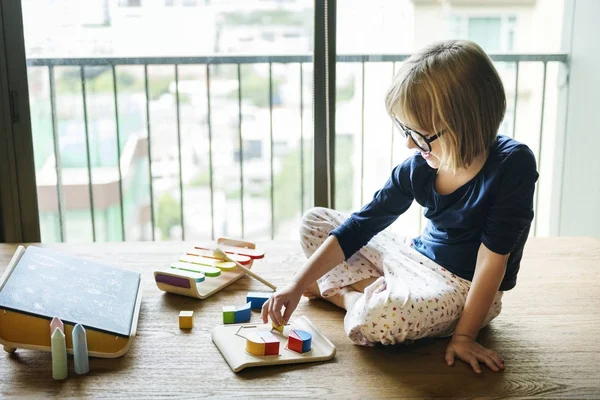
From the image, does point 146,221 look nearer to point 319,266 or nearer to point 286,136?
point 286,136

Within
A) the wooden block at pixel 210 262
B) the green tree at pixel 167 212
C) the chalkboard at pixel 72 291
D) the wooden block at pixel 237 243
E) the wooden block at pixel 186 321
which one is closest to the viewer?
the chalkboard at pixel 72 291

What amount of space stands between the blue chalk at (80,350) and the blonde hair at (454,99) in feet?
2.53

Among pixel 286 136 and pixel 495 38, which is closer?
pixel 495 38

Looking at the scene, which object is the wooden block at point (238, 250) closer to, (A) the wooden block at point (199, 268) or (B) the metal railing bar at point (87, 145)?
(A) the wooden block at point (199, 268)

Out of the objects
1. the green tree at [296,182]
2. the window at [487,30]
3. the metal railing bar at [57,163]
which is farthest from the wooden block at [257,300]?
the window at [487,30]

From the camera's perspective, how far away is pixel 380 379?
136cm

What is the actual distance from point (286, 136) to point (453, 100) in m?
1.31

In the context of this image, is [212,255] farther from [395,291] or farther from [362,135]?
[362,135]

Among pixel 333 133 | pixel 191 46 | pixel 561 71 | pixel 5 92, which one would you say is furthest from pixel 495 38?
pixel 5 92

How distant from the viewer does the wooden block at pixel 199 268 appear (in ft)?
5.92

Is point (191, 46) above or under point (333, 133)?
above

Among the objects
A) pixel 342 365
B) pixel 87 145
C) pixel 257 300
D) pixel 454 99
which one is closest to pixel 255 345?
pixel 342 365

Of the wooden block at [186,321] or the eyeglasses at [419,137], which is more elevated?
the eyeglasses at [419,137]

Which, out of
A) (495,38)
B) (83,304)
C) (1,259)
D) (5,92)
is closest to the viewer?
(83,304)
